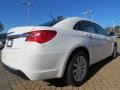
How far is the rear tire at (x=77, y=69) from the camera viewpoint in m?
4.81

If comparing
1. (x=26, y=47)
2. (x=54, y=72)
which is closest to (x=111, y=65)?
(x=54, y=72)

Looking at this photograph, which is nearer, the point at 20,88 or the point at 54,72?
the point at 54,72

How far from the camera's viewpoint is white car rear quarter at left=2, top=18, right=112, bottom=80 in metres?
4.17

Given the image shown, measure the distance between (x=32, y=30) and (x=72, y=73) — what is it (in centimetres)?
133

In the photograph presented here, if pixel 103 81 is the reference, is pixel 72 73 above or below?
above

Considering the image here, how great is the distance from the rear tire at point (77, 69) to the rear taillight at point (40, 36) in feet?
2.83

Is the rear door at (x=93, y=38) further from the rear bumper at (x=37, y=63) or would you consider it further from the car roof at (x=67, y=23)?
the rear bumper at (x=37, y=63)

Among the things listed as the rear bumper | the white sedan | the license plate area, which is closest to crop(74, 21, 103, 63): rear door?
the white sedan

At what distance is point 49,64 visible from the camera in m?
4.31

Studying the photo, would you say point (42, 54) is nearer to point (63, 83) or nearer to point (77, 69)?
point (77, 69)

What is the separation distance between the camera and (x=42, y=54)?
418 cm

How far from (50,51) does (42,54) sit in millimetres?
193

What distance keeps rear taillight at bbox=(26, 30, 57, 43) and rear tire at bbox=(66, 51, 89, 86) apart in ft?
2.83

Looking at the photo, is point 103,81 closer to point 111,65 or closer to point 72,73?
point 72,73
